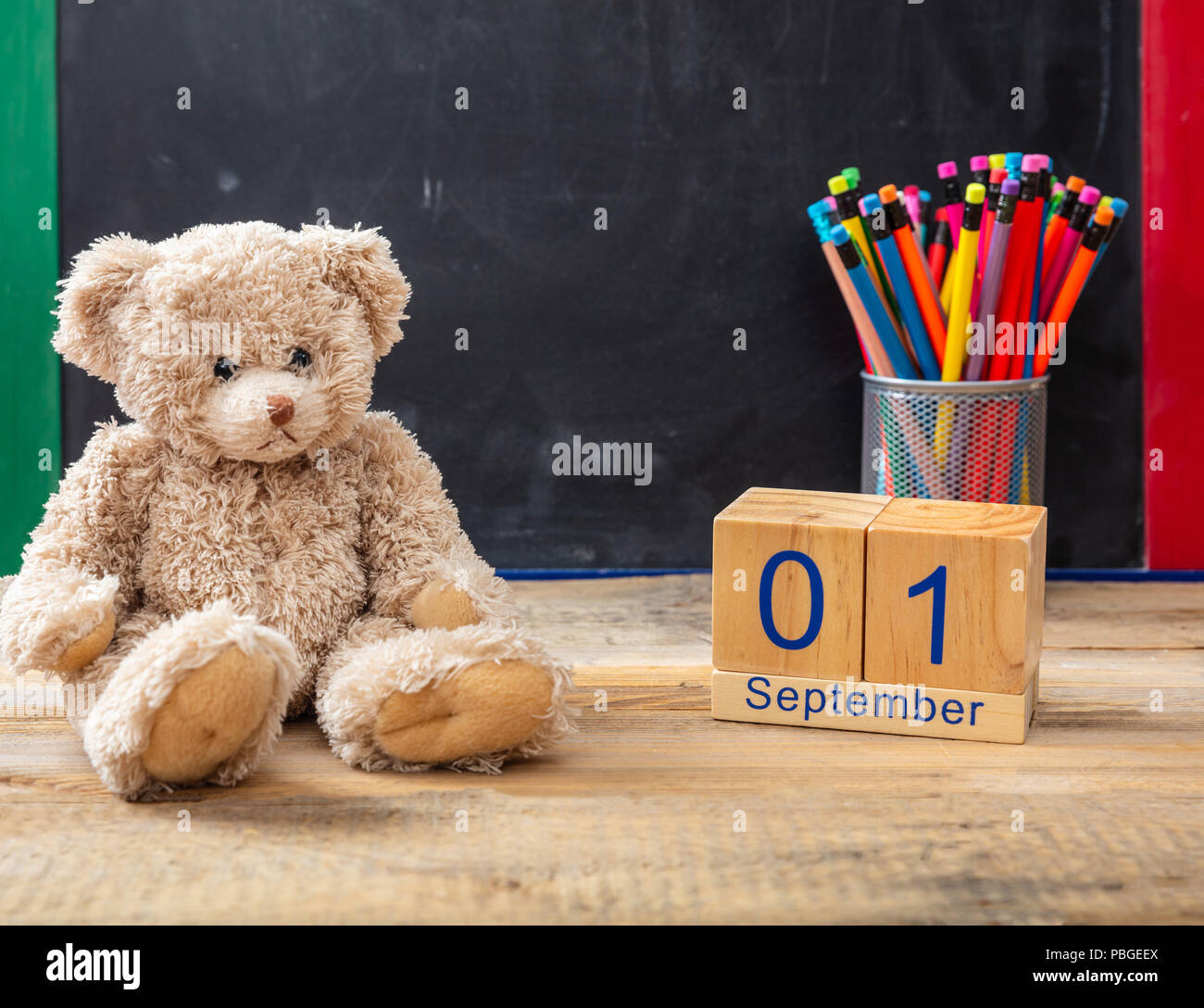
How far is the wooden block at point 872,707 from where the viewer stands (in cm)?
88

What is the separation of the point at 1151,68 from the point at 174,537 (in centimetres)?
103

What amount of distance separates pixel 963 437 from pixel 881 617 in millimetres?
368

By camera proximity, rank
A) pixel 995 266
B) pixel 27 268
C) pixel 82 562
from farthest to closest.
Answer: pixel 27 268 < pixel 995 266 < pixel 82 562

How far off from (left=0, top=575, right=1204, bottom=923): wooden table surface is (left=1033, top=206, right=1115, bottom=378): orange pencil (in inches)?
14.2

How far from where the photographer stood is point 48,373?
1.30 m

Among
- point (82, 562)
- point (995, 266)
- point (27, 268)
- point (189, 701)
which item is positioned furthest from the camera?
point (27, 268)

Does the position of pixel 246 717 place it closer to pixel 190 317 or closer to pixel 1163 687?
pixel 190 317

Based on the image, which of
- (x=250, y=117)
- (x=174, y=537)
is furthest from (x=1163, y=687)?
(x=250, y=117)

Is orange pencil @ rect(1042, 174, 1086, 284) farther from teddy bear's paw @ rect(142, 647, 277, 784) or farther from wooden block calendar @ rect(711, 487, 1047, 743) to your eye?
teddy bear's paw @ rect(142, 647, 277, 784)

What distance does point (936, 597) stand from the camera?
87cm

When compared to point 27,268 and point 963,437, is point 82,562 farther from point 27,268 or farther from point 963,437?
point 963,437

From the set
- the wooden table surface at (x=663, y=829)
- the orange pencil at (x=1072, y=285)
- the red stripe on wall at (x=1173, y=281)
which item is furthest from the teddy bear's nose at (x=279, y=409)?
the red stripe on wall at (x=1173, y=281)

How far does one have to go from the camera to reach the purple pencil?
1.13 m

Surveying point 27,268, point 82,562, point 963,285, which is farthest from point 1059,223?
point 27,268
